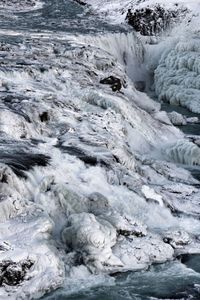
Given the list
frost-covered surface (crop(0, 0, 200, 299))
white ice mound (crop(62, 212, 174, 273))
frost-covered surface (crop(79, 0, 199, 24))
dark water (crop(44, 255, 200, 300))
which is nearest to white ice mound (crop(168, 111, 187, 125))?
frost-covered surface (crop(0, 0, 200, 299))

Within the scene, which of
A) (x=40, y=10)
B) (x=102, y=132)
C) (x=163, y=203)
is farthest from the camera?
(x=40, y=10)

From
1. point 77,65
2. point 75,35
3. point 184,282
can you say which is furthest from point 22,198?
point 75,35

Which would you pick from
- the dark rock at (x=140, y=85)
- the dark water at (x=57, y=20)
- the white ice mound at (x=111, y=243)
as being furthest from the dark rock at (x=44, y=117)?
the dark water at (x=57, y=20)

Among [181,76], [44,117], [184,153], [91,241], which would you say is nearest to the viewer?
[91,241]

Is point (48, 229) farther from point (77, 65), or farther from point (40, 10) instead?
point (40, 10)

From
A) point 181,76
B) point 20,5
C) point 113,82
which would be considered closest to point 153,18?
point 181,76

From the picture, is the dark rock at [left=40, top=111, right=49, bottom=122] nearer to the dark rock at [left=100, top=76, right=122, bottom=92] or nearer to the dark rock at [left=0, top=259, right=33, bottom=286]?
the dark rock at [left=100, top=76, right=122, bottom=92]

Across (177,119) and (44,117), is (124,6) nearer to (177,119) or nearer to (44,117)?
(177,119)
